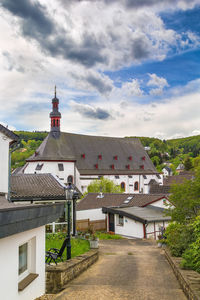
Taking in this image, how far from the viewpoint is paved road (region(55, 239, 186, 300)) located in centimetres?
712

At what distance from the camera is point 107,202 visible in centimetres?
3247

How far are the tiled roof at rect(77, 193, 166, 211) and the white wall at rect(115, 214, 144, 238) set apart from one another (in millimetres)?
4076

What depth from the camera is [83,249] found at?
1269cm

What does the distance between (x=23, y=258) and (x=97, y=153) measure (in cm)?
5057

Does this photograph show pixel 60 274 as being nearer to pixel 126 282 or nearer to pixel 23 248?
pixel 126 282

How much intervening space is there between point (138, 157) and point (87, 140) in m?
11.5

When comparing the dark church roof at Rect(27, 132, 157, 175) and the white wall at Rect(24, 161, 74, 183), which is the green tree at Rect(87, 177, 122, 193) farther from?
the dark church roof at Rect(27, 132, 157, 175)

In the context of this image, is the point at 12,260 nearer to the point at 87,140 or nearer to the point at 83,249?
the point at 83,249

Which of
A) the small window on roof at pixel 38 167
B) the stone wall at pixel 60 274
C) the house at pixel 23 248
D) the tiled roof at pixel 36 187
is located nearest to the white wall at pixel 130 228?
the tiled roof at pixel 36 187

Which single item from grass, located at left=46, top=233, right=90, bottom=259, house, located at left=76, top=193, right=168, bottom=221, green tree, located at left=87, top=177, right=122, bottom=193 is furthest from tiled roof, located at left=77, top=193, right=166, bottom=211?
grass, located at left=46, top=233, right=90, bottom=259

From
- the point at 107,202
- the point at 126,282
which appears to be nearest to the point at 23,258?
the point at 126,282

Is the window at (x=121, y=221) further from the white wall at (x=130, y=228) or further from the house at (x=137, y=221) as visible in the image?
the white wall at (x=130, y=228)

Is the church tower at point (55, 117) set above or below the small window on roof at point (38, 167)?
above

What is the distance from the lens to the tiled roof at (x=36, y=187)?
50.5 feet
